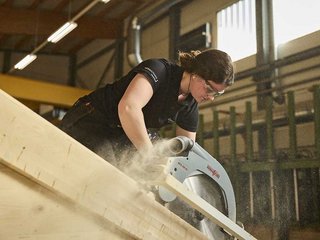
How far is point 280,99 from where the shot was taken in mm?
5227

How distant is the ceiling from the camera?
8117 mm

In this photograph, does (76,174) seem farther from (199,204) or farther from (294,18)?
(294,18)

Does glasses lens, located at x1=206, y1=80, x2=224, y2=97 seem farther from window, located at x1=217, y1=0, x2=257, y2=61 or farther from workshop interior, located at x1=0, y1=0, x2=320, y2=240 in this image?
window, located at x1=217, y1=0, x2=257, y2=61

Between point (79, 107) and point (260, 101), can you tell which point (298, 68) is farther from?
point (79, 107)

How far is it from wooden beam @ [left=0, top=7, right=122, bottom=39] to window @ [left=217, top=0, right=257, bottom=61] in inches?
135

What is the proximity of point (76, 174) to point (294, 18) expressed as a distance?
4919 mm

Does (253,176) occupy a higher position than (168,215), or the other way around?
(253,176)

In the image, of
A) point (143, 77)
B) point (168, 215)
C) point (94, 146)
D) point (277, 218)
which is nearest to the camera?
point (168, 215)

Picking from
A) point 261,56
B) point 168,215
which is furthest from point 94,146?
point 261,56

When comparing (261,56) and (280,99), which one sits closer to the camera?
(280,99)

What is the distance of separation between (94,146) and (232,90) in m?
4.35

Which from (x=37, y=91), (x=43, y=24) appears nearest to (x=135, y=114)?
(x=37, y=91)

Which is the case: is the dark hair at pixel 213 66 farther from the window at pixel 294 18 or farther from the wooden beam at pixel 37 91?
the wooden beam at pixel 37 91

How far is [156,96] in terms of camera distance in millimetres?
1924
